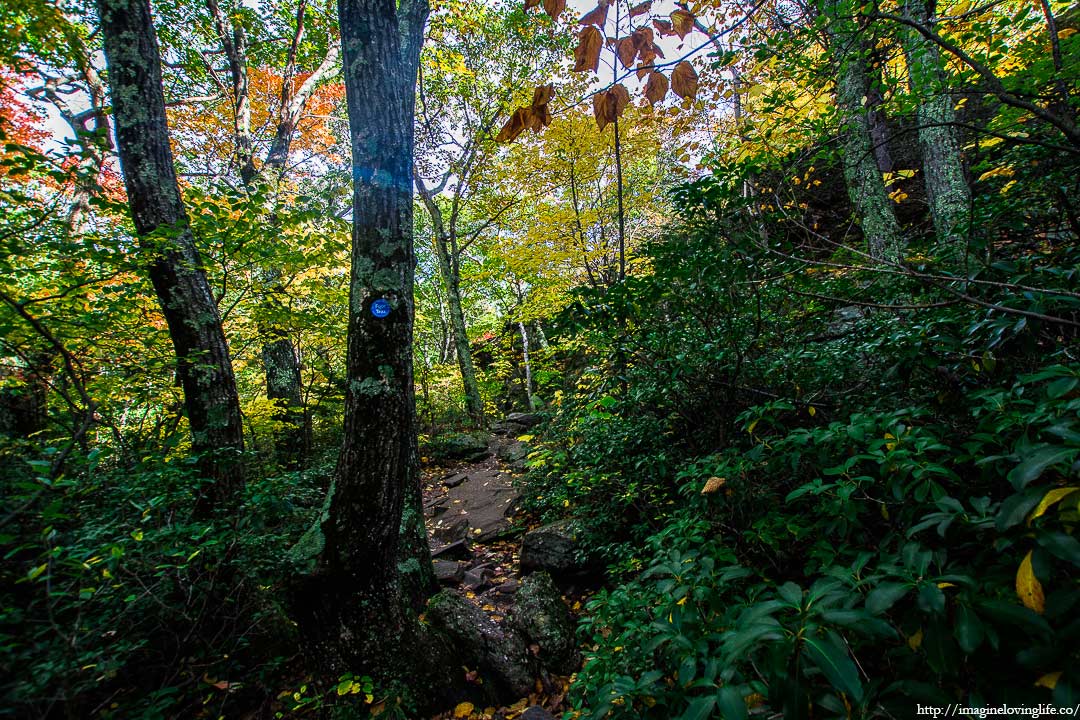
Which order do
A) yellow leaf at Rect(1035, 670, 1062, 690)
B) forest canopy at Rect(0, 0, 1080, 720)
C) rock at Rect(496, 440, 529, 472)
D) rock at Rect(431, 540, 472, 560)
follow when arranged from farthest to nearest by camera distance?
→ rock at Rect(496, 440, 529, 472) < rock at Rect(431, 540, 472, 560) < forest canopy at Rect(0, 0, 1080, 720) < yellow leaf at Rect(1035, 670, 1062, 690)

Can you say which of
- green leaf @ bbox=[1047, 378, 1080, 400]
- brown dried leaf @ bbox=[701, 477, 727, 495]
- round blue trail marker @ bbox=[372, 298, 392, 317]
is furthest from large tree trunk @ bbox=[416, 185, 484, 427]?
green leaf @ bbox=[1047, 378, 1080, 400]

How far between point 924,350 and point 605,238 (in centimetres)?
697

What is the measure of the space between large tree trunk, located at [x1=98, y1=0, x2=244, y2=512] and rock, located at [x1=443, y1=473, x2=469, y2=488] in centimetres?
527

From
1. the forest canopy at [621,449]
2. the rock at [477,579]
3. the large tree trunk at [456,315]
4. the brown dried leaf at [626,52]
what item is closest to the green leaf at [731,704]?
the forest canopy at [621,449]

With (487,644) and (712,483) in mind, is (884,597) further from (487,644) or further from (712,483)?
(487,644)

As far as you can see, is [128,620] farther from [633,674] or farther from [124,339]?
[124,339]

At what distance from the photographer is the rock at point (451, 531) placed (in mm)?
5711

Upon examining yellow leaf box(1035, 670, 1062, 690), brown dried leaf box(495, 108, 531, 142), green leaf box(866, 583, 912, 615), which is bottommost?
yellow leaf box(1035, 670, 1062, 690)

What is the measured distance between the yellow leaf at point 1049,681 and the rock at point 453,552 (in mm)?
5126

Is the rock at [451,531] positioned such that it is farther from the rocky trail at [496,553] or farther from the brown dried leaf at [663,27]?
the brown dried leaf at [663,27]

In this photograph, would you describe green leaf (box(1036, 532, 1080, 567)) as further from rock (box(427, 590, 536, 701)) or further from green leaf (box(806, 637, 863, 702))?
rock (box(427, 590, 536, 701))

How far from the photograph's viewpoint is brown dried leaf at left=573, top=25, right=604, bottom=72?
4.18 ft

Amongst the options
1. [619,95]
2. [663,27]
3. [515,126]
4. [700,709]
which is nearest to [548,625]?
[700,709]

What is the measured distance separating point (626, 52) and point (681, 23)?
0.25 metres
